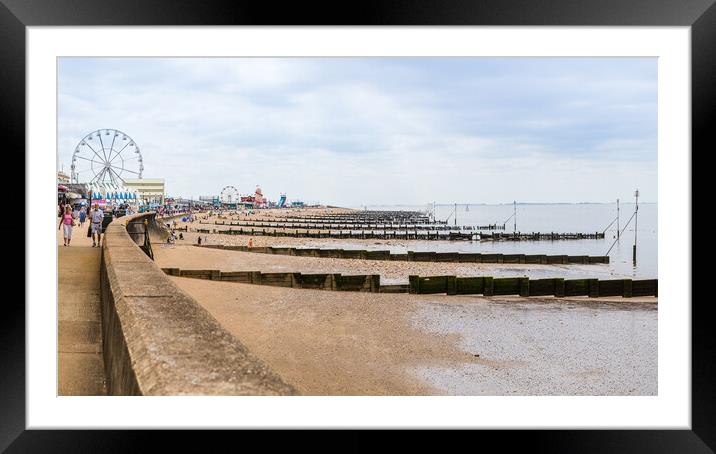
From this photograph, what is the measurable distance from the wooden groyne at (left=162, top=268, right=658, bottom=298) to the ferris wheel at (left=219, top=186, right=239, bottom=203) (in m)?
117

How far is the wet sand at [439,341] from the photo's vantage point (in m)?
7.81

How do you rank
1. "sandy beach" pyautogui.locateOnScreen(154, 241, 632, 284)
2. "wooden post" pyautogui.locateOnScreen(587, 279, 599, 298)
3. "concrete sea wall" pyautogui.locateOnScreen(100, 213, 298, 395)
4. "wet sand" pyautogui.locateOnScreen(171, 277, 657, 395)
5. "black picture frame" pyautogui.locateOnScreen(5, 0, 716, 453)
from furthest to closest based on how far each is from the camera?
"sandy beach" pyautogui.locateOnScreen(154, 241, 632, 284), "wooden post" pyautogui.locateOnScreen(587, 279, 599, 298), "wet sand" pyautogui.locateOnScreen(171, 277, 657, 395), "black picture frame" pyautogui.locateOnScreen(5, 0, 716, 453), "concrete sea wall" pyautogui.locateOnScreen(100, 213, 298, 395)

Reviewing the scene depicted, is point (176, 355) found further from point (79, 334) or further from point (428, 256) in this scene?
point (428, 256)

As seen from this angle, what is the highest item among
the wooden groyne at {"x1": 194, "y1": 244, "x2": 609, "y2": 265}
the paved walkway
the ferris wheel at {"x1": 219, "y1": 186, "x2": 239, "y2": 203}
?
the ferris wheel at {"x1": 219, "y1": 186, "x2": 239, "y2": 203}

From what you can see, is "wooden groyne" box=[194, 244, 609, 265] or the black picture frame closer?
the black picture frame

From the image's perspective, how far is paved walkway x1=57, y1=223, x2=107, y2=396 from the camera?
4.16 metres

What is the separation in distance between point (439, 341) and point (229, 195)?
137 metres

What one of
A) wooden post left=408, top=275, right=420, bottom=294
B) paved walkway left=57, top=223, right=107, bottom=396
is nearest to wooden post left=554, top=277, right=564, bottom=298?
wooden post left=408, top=275, right=420, bottom=294

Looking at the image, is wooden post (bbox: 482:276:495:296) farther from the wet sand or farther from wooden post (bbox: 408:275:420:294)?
wooden post (bbox: 408:275:420:294)

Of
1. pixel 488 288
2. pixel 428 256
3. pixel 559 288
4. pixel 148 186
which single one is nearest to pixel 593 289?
pixel 559 288
